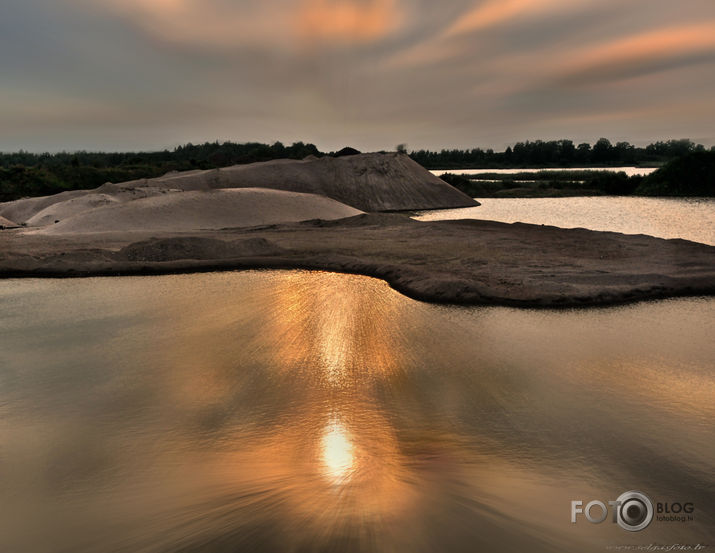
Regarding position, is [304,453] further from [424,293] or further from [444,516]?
[424,293]

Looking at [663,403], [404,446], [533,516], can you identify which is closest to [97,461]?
[404,446]

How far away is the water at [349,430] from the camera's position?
6.66 ft

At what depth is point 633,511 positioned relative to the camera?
7.05 ft

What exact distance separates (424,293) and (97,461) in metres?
3.94

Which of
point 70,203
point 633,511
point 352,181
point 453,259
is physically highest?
point 352,181

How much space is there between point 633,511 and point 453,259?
19.4ft

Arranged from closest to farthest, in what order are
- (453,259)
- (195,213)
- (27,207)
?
1. (453,259)
2. (195,213)
3. (27,207)

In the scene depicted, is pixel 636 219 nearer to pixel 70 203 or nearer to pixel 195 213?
pixel 195 213

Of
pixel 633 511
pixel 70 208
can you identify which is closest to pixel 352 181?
pixel 70 208

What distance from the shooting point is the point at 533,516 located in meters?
2.06

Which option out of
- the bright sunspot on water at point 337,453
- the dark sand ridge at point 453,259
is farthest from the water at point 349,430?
the dark sand ridge at point 453,259

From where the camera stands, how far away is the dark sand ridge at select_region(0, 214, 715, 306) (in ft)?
19.0

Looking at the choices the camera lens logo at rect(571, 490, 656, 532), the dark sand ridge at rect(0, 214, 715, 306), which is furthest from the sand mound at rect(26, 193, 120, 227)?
the camera lens logo at rect(571, 490, 656, 532)

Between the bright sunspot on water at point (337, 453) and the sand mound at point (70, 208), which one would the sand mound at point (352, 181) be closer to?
the sand mound at point (70, 208)
